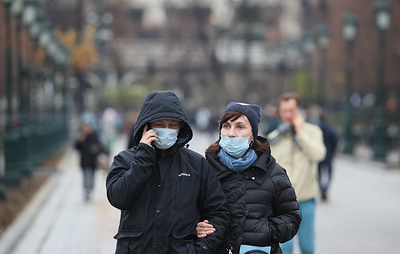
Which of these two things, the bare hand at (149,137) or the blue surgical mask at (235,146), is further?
the blue surgical mask at (235,146)

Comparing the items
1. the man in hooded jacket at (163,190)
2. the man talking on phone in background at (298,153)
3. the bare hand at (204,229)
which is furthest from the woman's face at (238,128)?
the man talking on phone in background at (298,153)

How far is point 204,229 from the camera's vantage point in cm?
446

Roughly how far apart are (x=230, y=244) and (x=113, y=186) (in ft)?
2.42

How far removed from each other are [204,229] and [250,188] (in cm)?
37

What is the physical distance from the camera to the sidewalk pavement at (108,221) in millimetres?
10367

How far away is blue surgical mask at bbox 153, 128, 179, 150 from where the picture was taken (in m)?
4.41

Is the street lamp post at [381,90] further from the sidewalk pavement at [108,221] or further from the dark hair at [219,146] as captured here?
the dark hair at [219,146]

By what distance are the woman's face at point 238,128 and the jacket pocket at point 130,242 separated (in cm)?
79

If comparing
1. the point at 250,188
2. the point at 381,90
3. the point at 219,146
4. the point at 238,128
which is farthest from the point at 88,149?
the point at 381,90

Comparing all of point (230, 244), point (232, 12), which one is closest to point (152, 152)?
point (230, 244)

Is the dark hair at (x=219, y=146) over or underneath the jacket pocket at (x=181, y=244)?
over

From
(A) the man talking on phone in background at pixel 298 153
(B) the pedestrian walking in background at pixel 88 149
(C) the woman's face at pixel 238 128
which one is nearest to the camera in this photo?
(C) the woman's face at pixel 238 128

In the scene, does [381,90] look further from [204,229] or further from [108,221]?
[204,229]

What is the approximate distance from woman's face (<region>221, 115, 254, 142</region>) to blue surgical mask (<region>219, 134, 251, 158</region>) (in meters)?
0.03
